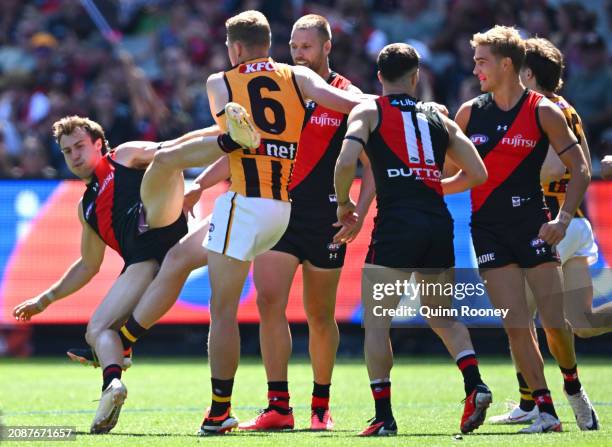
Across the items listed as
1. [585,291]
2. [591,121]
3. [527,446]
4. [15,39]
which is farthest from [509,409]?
[15,39]

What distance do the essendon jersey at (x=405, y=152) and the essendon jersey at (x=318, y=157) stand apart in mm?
1143

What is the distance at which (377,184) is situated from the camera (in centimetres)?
723

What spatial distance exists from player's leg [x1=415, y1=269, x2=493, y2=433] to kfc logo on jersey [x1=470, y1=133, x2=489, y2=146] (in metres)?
0.92

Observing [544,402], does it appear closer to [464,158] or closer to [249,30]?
[464,158]

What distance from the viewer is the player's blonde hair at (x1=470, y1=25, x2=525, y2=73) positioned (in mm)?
7484

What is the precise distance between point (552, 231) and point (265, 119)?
1906 mm

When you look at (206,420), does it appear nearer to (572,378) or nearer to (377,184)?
(377,184)

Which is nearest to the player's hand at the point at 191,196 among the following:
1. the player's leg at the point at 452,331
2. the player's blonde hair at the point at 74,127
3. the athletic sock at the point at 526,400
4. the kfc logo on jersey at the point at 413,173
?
the player's blonde hair at the point at 74,127

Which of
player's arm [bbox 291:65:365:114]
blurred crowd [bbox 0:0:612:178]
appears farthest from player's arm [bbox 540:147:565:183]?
blurred crowd [bbox 0:0:612:178]

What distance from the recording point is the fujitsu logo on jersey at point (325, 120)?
8.26 m

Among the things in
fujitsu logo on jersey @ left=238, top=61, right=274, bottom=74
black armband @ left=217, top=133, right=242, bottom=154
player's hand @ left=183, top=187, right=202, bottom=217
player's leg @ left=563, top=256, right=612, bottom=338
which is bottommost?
player's leg @ left=563, top=256, right=612, bottom=338

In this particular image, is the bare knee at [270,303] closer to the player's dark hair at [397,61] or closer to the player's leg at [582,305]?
the player's dark hair at [397,61]

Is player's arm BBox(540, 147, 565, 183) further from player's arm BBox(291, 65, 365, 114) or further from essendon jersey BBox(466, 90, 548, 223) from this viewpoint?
player's arm BBox(291, 65, 365, 114)

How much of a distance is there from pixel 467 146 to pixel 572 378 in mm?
1672
